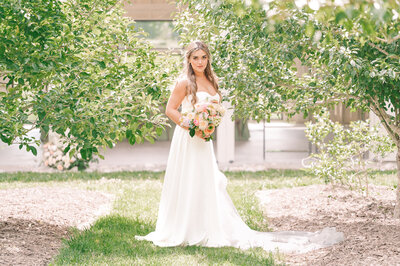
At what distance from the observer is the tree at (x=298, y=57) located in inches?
197

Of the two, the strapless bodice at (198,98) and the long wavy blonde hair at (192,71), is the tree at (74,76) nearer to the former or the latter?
the strapless bodice at (198,98)

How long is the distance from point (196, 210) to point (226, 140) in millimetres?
6439

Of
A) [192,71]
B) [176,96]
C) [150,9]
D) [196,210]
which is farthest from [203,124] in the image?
[150,9]

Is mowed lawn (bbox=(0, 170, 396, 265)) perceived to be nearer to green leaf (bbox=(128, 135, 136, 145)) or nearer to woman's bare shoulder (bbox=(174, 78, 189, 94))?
green leaf (bbox=(128, 135, 136, 145))

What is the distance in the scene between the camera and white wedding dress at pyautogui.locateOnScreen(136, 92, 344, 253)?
5828 mm

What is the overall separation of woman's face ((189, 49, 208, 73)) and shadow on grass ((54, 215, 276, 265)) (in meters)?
1.81

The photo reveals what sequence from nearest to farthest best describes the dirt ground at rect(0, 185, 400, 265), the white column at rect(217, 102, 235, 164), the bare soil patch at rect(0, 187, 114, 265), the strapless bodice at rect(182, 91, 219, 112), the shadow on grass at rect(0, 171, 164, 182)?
the dirt ground at rect(0, 185, 400, 265), the bare soil patch at rect(0, 187, 114, 265), the strapless bodice at rect(182, 91, 219, 112), the shadow on grass at rect(0, 171, 164, 182), the white column at rect(217, 102, 235, 164)

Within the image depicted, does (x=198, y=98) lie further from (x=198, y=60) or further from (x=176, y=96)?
(x=198, y=60)

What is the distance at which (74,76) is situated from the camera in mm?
5652

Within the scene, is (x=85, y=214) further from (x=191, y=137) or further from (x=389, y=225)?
(x=389, y=225)

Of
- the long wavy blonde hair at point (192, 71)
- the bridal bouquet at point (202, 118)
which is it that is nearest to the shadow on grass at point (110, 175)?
the long wavy blonde hair at point (192, 71)

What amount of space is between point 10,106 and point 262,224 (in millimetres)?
3175

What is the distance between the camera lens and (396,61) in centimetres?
528

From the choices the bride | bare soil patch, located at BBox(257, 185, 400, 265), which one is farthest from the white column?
the bride
